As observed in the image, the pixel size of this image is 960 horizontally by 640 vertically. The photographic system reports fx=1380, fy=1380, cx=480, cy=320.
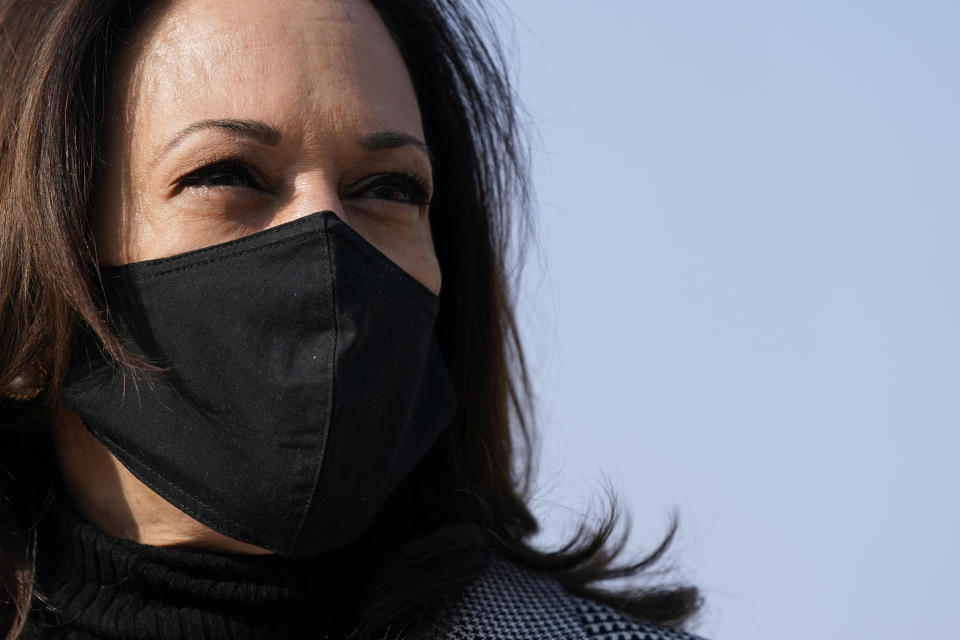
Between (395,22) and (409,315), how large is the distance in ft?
3.39

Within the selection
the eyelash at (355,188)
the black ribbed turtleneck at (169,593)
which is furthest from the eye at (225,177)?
the black ribbed turtleneck at (169,593)

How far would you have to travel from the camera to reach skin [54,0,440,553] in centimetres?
290

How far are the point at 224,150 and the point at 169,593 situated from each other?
929 mm

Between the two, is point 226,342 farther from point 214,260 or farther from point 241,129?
point 241,129

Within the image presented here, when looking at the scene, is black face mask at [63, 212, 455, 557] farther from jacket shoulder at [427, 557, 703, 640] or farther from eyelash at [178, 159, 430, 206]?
jacket shoulder at [427, 557, 703, 640]

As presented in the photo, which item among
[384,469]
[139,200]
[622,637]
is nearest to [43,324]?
[139,200]

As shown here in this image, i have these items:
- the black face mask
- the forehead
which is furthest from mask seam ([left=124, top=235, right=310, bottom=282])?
the forehead

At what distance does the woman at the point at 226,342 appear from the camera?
2711 mm

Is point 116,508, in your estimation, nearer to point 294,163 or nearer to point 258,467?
point 258,467

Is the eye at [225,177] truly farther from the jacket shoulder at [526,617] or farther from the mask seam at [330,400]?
the jacket shoulder at [526,617]

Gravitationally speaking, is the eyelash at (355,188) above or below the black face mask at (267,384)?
above

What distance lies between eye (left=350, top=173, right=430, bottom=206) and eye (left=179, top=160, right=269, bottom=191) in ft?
0.78

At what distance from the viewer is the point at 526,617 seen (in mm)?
3078

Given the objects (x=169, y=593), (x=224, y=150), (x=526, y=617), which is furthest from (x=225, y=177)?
(x=526, y=617)
